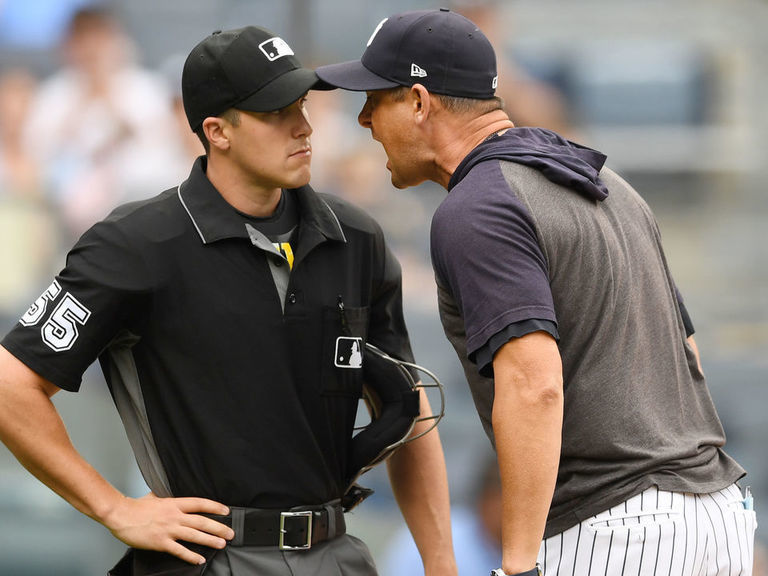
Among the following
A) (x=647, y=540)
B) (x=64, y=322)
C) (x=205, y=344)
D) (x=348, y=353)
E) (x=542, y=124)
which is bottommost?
(x=542, y=124)

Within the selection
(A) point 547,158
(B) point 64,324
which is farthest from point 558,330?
(B) point 64,324

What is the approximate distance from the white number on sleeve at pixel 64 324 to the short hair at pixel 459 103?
Result: 0.74 meters

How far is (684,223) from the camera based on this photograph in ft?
24.5

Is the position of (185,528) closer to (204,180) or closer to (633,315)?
(204,180)

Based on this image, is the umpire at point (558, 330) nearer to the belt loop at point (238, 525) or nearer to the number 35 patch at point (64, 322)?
the belt loop at point (238, 525)

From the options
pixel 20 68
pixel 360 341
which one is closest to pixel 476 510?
pixel 360 341

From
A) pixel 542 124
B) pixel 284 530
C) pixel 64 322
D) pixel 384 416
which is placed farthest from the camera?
pixel 542 124

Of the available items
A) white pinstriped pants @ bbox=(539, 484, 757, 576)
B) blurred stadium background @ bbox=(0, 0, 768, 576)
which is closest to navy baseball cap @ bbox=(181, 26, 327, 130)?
white pinstriped pants @ bbox=(539, 484, 757, 576)

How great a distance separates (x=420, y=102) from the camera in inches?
89.9

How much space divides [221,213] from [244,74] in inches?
10.5

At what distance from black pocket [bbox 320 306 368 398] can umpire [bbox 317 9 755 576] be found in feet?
0.59

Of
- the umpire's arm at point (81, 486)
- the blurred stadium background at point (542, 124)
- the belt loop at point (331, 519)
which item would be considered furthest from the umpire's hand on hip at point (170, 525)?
the blurred stadium background at point (542, 124)

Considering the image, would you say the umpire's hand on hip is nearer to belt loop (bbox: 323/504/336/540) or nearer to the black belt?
the black belt

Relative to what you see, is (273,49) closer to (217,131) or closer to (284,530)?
(217,131)
